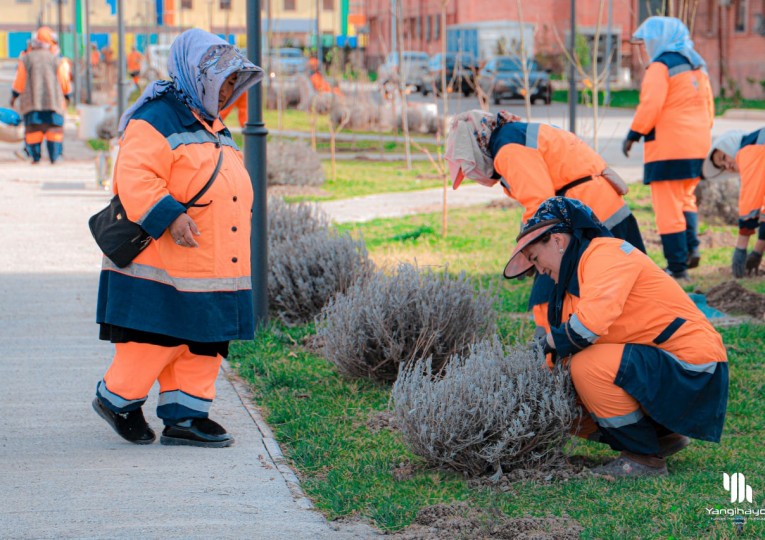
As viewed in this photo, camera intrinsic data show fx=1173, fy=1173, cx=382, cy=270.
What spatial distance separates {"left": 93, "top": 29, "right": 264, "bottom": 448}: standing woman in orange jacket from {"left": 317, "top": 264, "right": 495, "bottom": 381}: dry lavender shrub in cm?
116

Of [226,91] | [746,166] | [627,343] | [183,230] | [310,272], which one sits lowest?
[310,272]

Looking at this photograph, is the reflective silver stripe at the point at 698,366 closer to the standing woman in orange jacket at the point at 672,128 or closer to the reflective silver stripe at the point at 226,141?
the reflective silver stripe at the point at 226,141

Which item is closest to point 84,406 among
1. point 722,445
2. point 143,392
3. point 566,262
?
point 143,392

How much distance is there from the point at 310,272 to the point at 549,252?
10.5 feet

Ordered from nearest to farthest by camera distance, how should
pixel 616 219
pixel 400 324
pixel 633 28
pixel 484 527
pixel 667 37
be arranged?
pixel 484 527 → pixel 616 219 → pixel 400 324 → pixel 667 37 → pixel 633 28

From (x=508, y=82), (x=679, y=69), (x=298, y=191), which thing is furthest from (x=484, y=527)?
(x=508, y=82)

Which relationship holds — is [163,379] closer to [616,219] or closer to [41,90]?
[616,219]

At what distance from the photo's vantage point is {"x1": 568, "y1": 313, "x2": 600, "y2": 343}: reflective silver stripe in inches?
179

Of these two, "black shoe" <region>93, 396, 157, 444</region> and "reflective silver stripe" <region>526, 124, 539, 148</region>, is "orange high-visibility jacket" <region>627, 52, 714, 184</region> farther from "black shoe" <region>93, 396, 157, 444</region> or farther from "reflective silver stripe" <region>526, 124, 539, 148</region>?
"black shoe" <region>93, 396, 157, 444</region>

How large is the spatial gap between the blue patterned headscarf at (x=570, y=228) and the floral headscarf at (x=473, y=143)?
1026 mm

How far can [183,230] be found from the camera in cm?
473

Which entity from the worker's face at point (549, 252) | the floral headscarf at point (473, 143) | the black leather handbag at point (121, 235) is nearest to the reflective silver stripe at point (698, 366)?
the worker's face at point (549, 252)
